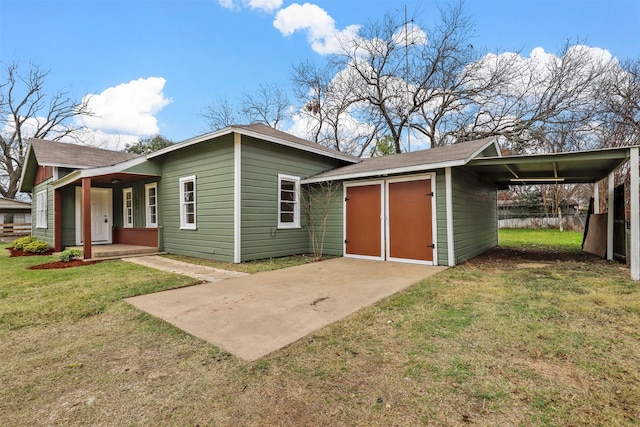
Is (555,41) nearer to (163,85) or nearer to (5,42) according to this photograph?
(163,85)

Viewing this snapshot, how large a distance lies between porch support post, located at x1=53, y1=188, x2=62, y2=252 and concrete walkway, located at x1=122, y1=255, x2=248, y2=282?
404 centimetres

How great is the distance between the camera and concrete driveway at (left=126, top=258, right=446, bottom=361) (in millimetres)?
2906

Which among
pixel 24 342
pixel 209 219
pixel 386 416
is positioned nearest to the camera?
pixel 386 416

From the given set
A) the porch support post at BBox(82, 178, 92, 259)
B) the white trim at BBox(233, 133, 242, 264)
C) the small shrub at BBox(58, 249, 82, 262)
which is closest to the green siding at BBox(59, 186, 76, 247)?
the small shrub at BBox(58, 249, 82, 262)

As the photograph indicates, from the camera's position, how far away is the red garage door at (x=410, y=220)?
268 inches

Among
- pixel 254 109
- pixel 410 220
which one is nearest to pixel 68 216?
pixel 410 220

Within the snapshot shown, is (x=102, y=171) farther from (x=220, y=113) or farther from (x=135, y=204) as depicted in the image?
(x=220, y=113)

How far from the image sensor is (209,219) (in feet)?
25.8

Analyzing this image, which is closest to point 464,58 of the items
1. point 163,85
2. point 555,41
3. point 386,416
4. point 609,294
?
point 555,41

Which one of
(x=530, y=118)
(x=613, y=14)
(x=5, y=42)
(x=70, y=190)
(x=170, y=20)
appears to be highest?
(x=5, y=42)

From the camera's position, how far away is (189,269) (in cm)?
641

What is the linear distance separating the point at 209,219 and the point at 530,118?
58.0ft

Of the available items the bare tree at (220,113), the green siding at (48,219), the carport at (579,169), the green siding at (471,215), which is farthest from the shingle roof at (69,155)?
the carport at (579,169)

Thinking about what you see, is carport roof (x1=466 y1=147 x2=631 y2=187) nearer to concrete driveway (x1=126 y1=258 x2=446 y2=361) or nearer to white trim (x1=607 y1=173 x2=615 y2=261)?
white trim (x1=607 y1=173 x2=615 y2=261)
